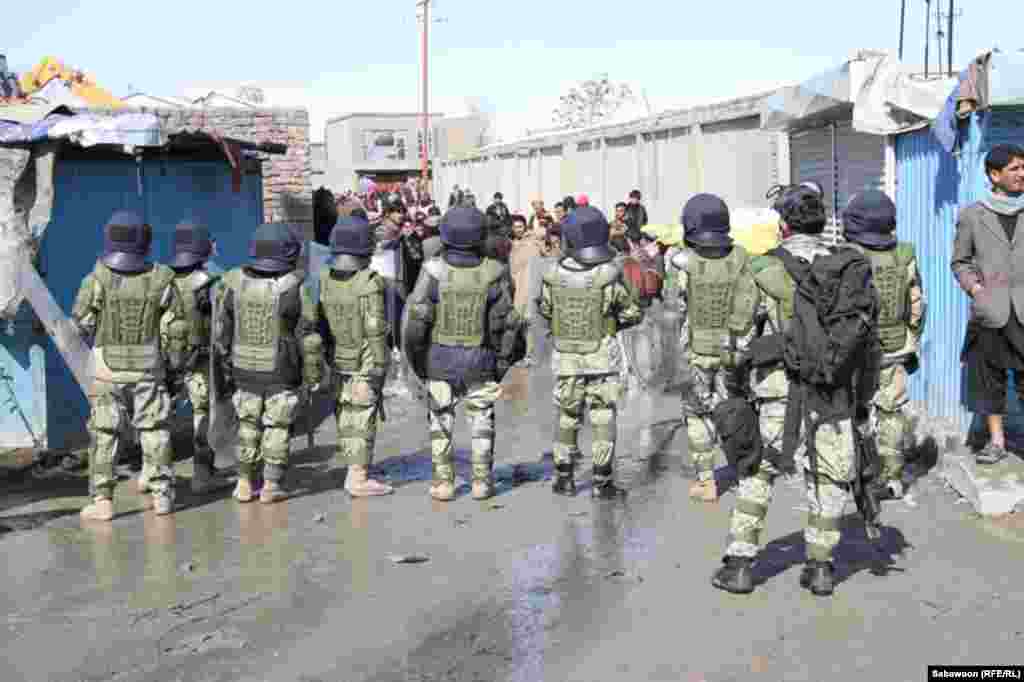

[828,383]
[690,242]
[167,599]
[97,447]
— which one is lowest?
[167,599]

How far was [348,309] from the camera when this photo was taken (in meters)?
7.94

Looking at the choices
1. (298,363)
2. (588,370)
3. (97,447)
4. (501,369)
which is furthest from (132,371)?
(588,370)

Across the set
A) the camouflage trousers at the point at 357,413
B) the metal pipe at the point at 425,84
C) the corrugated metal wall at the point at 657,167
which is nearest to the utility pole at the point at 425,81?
the metal pipe at the point at 425,84

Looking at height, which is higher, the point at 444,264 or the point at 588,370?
the point at 444,264

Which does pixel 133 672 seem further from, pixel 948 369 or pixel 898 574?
pixel 948 369

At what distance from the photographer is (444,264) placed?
783 centimetres

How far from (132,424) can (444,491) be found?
1979mm

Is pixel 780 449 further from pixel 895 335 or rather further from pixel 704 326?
pixel 704 326

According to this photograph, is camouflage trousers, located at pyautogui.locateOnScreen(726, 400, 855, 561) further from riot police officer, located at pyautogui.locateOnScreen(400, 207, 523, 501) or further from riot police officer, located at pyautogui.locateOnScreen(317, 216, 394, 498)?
riot police officer, located at pyautogui.locateOnScreen(317, 216, 394, 498)

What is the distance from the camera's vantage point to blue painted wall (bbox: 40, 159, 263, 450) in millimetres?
9539

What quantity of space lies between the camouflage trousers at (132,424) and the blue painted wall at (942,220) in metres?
4.95

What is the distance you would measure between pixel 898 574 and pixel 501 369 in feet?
9.43

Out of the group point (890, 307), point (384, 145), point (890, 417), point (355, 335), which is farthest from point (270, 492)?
point (384, 145)

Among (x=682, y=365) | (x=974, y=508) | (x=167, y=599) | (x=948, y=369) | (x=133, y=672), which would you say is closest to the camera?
(x=133, y=672)
